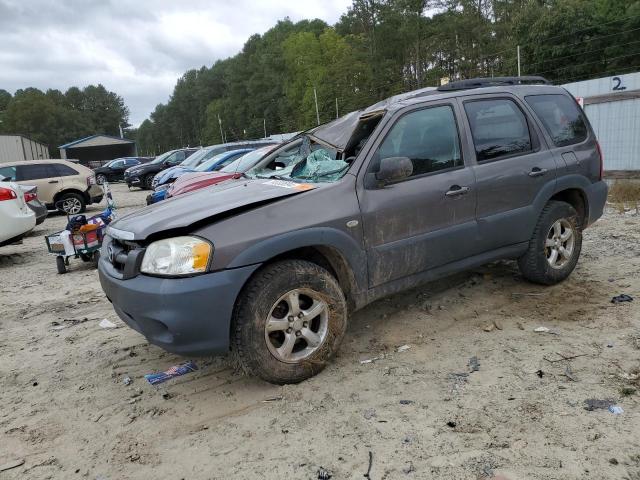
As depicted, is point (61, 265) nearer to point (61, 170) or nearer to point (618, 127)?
point (61, 170)

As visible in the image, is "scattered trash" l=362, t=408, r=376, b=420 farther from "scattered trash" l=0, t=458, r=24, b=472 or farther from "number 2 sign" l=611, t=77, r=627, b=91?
"number 2 sign" l=611, t=77, r=627, b=91

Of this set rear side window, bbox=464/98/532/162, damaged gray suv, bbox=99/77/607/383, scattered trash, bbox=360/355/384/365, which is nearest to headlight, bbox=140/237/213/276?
damaged gray suv, bbox=99/77/607/383

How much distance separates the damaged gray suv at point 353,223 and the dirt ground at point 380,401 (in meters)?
0.37

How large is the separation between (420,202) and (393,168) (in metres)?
0.41

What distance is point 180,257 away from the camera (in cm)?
298

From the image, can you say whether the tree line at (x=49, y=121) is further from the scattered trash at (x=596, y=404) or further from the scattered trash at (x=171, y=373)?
the scattered trash at (x=596, y=404)

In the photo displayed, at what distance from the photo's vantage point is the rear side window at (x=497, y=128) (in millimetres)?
4219

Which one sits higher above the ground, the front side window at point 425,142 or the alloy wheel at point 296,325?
the front side window at point 425,142

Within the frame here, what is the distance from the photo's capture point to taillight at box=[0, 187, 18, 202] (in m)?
7.75

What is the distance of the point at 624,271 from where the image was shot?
5129mm

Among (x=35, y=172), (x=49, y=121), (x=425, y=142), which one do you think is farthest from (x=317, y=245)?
(x=49, y=121)

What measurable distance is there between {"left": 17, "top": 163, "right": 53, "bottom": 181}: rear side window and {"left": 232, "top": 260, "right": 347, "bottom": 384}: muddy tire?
12455 millimetres

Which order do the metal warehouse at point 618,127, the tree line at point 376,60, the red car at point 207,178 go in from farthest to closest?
1. the tree line at point 376,60
2. the metal warehouse at point 618,127
3. the red car at point 207,178

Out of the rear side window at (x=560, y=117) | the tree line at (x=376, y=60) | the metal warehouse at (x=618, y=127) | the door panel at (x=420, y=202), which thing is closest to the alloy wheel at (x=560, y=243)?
the rear side window at (x=560, y=117)
